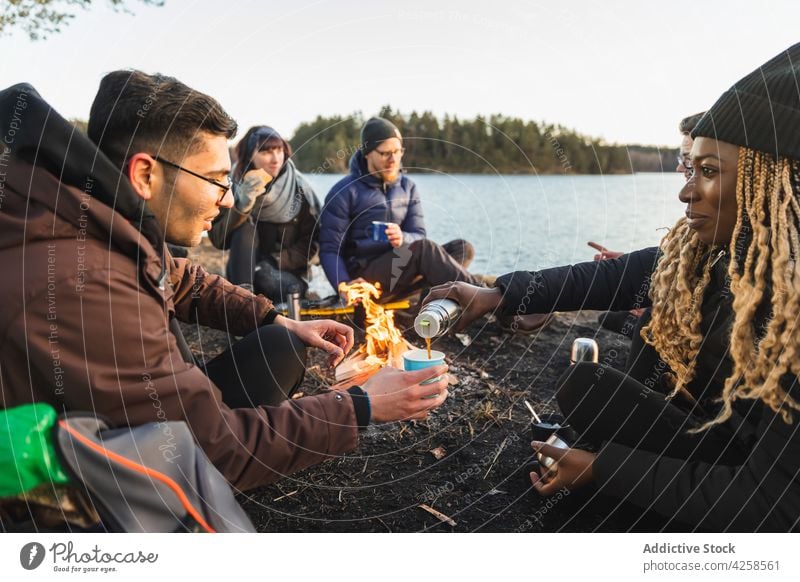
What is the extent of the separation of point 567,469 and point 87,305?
1.95m

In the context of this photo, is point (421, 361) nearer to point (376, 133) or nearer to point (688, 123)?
point (688, 123)

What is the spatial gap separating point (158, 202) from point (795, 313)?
2.29 m

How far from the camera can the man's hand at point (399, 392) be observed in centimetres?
217

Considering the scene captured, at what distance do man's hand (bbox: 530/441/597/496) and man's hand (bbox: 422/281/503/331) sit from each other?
2.39ft

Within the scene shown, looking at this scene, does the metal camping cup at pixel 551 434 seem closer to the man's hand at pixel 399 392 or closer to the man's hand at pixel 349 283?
the man's hand at pixel 399 392

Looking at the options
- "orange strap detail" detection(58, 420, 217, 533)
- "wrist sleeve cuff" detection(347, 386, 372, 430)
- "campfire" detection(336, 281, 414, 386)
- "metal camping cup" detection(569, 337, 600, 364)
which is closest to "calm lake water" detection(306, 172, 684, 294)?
"campfire" detection(336, 281, 414, 386)

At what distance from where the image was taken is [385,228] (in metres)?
5.87

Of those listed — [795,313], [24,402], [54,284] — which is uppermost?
[54,284]

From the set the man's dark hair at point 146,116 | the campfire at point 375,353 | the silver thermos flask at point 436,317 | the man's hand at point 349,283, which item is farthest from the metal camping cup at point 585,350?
the man's dark hair at point 146,116

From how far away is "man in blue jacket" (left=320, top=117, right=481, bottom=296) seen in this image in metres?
5.75

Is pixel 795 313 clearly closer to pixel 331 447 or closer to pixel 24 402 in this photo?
pixel 331 447

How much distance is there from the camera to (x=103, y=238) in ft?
6.00

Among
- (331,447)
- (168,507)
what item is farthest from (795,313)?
(168,507)

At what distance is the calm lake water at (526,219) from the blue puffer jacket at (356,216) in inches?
34.5
